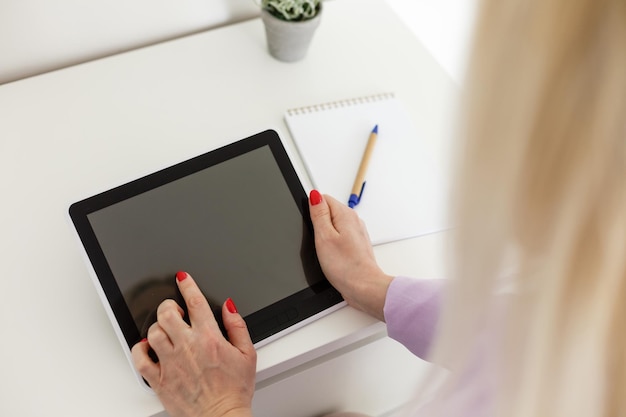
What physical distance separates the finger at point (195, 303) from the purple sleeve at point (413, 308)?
0.16 metres

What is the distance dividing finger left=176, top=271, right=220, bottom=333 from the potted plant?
12.7 inches

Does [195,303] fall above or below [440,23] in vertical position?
below

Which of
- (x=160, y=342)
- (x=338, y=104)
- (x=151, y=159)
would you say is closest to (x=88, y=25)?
(x=151, y=159)

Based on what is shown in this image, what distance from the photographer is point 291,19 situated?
731mm

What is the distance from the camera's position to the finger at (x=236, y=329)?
1.82 ft

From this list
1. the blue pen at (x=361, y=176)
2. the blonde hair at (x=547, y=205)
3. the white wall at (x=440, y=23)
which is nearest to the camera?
the blonde hair at (x=547, y=205)

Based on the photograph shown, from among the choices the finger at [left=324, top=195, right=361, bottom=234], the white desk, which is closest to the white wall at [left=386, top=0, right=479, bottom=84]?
the white desk

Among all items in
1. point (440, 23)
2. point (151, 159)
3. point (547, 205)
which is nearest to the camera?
point (547, 205)

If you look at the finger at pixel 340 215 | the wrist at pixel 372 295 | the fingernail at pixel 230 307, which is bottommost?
the wrist at pixel 372 295

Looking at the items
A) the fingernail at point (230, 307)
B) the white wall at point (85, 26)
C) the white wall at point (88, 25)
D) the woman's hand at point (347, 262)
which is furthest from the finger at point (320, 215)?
the white wall at point (85, 26)

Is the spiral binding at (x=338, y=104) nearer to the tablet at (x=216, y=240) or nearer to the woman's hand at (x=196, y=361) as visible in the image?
the tablet at (x=216, y=240)

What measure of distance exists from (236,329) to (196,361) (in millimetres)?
43

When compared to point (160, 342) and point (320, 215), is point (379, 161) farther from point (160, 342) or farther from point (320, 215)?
point (160, 342)

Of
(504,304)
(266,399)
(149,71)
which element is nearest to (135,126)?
(149,71)
